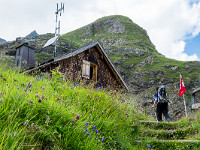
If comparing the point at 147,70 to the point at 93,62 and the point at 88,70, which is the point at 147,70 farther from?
the point at 88,70

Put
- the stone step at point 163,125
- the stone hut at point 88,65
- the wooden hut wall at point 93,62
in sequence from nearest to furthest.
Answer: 1. the stone step at point 163,125
2. the stone hut at point 88,65
3. the wooden hut wall at point 93,62

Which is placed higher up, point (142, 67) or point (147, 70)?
point (142, 67)

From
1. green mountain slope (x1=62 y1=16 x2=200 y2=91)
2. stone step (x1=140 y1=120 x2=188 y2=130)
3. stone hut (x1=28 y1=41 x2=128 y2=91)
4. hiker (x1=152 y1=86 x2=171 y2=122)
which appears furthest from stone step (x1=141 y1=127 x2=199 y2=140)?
green mountain slope (x1=62 y1=16 x2=200 y2=91)

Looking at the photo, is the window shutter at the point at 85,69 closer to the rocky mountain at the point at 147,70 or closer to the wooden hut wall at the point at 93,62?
the wooden hut wall at the point at 93,62

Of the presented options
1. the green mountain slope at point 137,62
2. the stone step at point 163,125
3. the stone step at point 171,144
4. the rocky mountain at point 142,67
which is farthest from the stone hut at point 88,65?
the green mountain slope at point 137,62

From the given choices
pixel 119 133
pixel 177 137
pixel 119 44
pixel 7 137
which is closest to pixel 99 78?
pixel 177 137

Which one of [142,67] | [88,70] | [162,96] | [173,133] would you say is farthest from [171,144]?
[142,67]

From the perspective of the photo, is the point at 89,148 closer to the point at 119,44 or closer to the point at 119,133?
Answer: the point at 119,133

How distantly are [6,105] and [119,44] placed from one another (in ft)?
251

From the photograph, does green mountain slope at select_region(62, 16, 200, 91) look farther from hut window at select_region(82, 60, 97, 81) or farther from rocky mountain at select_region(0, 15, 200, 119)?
hut window at select_region(82, 60, 97, 81)

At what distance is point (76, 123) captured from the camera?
98.9 inches

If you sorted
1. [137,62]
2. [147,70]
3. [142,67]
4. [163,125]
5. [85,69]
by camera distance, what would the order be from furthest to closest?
[137,62]
[142,67]
[147,70]
[85,69]
[163,125]

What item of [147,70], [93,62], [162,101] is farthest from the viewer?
[147,70]

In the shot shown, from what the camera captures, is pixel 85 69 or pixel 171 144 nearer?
pixel 171 144
